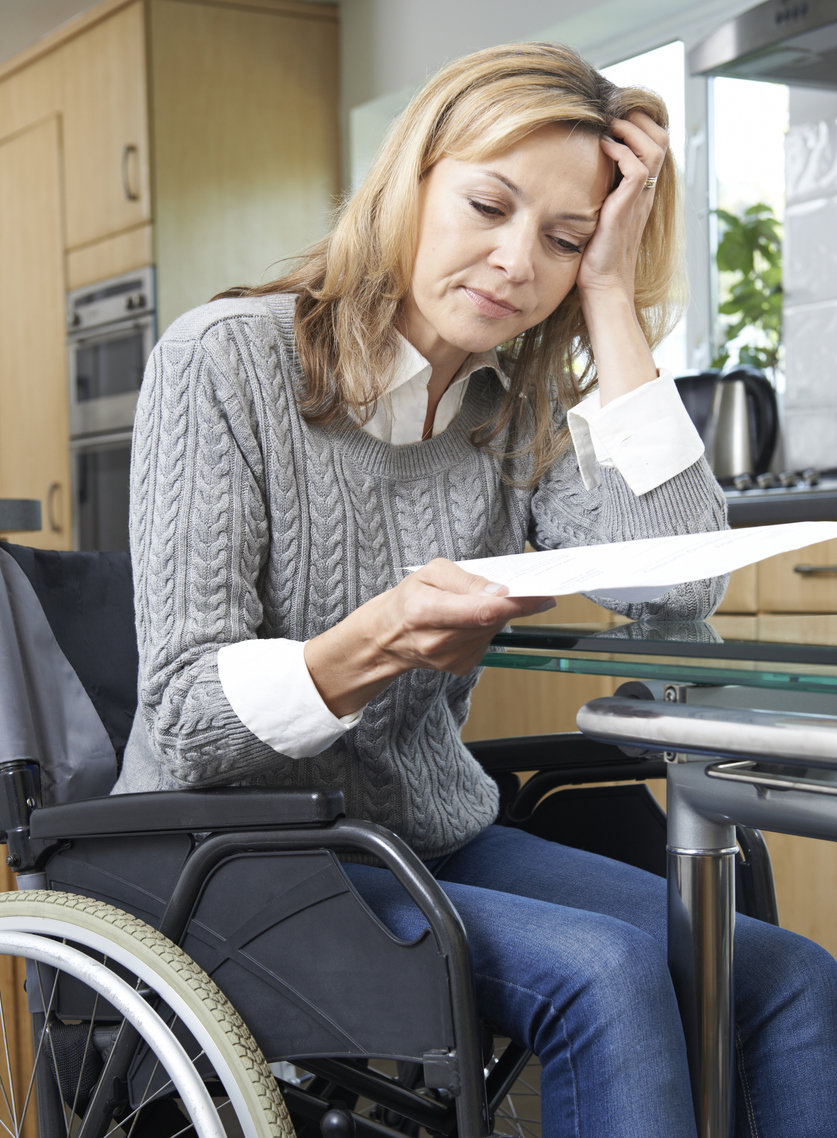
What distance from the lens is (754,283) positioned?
3.09 metres

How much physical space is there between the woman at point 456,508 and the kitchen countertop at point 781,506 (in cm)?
89

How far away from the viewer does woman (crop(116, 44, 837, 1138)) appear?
0.89 metres

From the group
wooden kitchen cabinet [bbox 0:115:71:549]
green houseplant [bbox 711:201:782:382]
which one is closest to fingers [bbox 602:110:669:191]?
green houseplant [bbox 711:201:782:382]

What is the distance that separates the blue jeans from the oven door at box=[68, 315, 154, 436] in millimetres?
3126

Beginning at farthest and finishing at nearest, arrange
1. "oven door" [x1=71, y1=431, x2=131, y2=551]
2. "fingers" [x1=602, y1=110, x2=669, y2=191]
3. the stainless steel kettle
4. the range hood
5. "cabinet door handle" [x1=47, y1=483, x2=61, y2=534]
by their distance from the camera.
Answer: "cabinet door handle" [x1=47, y1=483, x2=61, y2=534] < "oven door" [x1=71, y1=431, x2=131, y2=551] < the stainless steel kettle < the range hood < "fingers" [x1=602, y1=110, x2=669, y2=191]

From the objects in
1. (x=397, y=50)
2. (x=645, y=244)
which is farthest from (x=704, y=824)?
(x=397, y=50)

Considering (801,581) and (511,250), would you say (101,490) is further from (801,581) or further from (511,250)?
(511,250)

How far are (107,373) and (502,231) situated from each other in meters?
3.17

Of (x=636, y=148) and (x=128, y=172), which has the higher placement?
(x=128, y=172)

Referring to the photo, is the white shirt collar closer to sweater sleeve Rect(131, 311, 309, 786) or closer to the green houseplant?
sweater sleeve Rect(131, 311, 309, 786)

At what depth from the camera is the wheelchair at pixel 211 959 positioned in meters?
0.82

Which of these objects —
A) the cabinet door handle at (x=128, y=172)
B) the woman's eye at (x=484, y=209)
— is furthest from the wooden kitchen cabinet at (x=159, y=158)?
the woman's eye at (x=484, y=209)

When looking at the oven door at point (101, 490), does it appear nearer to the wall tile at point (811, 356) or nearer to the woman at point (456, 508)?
the wall tile at point (811, 356)

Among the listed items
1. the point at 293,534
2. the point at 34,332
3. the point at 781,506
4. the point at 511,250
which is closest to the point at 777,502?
the point at 781,506
